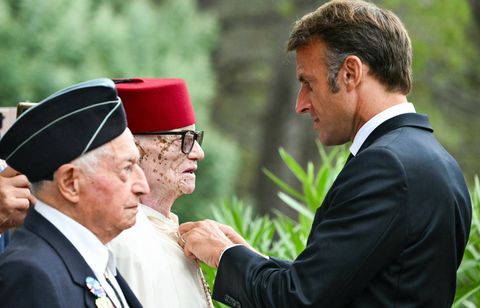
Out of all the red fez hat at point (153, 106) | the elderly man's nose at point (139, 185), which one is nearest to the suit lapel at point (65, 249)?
the elderly man's nose at point (139, 185)

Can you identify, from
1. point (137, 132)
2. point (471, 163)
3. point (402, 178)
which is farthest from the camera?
point (471, 163)

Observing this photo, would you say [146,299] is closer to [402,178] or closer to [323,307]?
[323,307]

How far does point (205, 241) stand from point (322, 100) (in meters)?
0.66

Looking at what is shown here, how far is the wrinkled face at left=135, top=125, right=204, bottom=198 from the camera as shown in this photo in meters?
3.76

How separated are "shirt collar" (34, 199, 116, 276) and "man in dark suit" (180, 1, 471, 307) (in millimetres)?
676

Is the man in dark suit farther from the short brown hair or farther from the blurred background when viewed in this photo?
the blurred background

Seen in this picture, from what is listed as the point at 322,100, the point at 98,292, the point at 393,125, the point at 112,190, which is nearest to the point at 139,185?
the point at 112,190

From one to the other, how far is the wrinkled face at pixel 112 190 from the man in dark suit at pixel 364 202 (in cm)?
66

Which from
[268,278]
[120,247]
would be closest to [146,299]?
[120,247]

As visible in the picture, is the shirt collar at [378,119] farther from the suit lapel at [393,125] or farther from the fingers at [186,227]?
the fingers at [186,227]

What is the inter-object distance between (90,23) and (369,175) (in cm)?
821

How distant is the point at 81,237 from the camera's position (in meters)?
2.86

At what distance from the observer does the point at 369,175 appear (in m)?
3.24

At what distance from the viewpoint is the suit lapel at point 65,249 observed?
9.14 ft
